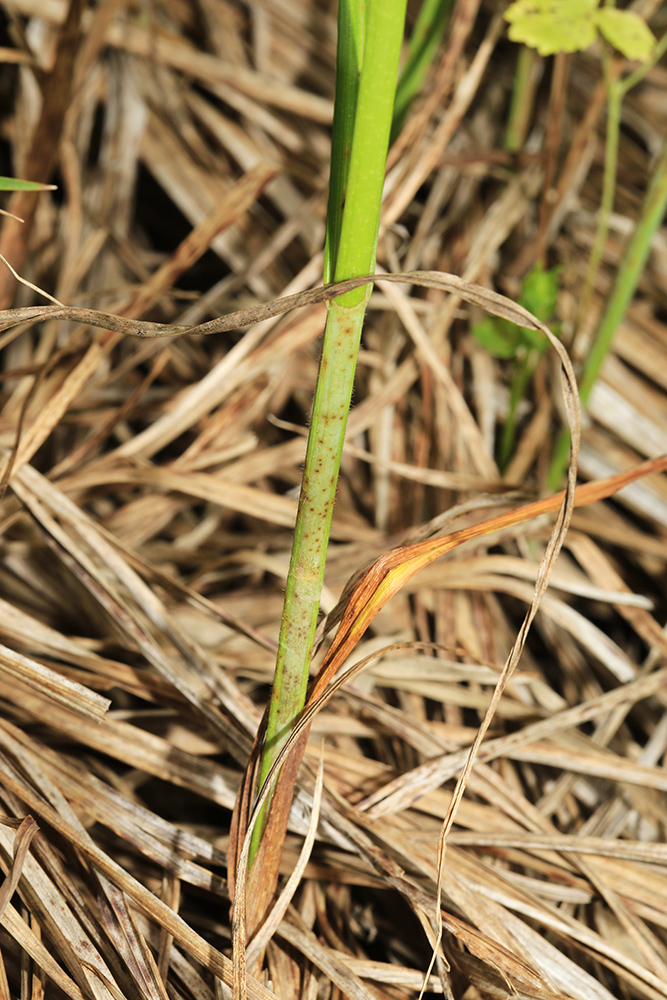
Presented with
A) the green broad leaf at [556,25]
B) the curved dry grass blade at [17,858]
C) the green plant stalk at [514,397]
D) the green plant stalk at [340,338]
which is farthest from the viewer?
the green plant stalk at [514,397]

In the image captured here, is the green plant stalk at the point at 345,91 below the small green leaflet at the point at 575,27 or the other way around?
below

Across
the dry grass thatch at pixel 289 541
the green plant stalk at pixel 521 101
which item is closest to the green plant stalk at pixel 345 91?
the dry grass thatch at pixel 289 541

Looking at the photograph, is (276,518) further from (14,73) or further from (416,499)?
(14,73)

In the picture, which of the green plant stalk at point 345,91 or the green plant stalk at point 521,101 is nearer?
the green plant stalk at point 345,91

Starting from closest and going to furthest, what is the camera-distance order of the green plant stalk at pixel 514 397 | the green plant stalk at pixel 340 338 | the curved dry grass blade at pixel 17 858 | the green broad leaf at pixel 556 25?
1. the green plant stalk at pixel 340 338
2. the curved dry grass blade at pixel 17 858
3. the green broad leaf at pixel 556 25
4. the green plant stalk at pixel 514 397

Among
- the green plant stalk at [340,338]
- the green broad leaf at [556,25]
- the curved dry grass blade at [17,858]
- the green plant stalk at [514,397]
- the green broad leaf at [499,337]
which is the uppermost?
the green broad leaf at [556,25]

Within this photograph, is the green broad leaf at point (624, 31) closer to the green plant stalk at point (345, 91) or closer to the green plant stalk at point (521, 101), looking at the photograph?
the green plant stalk at point (521, 101)

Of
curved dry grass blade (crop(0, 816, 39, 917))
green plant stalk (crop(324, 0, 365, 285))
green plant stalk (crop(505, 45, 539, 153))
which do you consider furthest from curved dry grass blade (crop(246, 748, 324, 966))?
green plant stalk (crop(505, 45, 539, 153))

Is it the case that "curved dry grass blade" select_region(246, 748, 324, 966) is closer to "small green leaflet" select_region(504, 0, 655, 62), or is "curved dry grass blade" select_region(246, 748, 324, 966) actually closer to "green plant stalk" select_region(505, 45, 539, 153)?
"small green leaflet" select_region(504, 0, 655, 62)

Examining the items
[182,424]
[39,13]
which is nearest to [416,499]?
[182,424]
